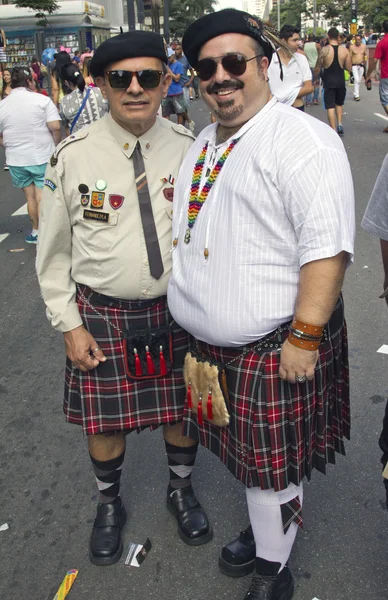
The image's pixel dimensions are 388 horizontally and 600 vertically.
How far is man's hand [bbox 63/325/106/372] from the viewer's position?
2.23m

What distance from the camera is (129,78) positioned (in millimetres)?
2041

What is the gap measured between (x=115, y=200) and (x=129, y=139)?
228mm

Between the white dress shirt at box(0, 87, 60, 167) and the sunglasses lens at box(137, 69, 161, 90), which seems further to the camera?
the white dress shirt at box(0, 87, 60, 167)

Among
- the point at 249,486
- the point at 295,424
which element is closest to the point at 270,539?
the point at 249,486

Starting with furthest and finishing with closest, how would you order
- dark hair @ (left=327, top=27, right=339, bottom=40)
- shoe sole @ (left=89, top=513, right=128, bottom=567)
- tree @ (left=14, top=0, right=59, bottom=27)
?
tree @ (left=14, top=0, right=59, bottom=27)
dark hair @ (left=327, top=27, right=339, bottom=40)
shoe sole @ (left=89, top=513, right=128, bottom=567)

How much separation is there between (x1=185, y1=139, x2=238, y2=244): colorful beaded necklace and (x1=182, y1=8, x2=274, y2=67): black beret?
308 millimetres

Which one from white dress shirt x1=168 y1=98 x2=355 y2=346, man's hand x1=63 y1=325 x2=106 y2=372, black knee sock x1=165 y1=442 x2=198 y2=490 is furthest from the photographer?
black knee sock x1=165 y1=442 x2=198 y2=490

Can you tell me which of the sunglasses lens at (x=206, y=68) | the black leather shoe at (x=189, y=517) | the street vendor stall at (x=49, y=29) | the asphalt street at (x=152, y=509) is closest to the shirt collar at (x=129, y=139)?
the sunglasses lens at (x=206, y=68)

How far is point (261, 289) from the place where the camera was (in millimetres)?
1782

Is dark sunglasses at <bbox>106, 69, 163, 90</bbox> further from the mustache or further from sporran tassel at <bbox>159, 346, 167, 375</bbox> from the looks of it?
sporran tassel at <bbox>159, 346, 167, 375</bbox>

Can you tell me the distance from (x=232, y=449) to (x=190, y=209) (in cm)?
81

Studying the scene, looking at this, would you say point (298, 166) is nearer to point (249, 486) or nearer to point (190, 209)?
point (190, 209)

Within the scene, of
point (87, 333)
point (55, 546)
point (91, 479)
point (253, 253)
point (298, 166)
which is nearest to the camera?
point (298, 166)

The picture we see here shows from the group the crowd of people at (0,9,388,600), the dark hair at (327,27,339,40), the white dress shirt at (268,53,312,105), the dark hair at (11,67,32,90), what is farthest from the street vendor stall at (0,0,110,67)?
the crowd of people at (0,9,388,600)
